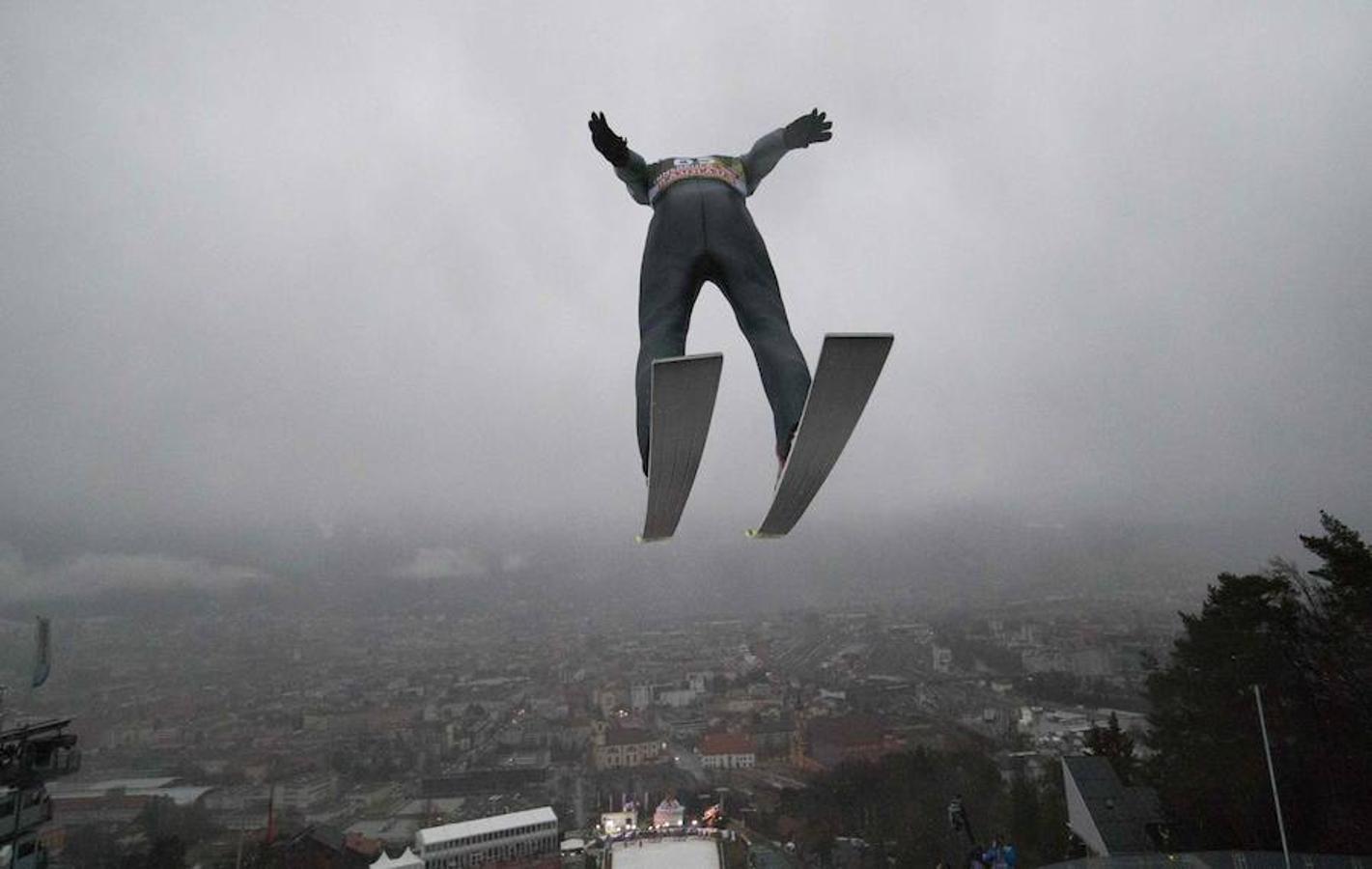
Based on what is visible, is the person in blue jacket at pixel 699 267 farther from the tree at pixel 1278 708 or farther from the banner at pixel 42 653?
the banner at pixel 42 653

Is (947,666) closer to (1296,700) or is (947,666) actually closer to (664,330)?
(1296,700)

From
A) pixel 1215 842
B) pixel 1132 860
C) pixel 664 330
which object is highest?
pixel 664 330

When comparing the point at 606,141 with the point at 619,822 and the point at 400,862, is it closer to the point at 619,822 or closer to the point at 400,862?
the point at 400,862

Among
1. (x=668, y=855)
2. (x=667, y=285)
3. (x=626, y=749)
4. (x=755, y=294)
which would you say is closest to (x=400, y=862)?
(x=668, y=855)

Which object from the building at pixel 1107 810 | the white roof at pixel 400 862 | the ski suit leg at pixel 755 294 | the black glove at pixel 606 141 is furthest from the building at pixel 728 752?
the black glove at pixel 606 141

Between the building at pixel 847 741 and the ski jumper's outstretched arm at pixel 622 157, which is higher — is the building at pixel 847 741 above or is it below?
below

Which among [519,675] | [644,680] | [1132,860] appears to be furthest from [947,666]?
[1132,860]
